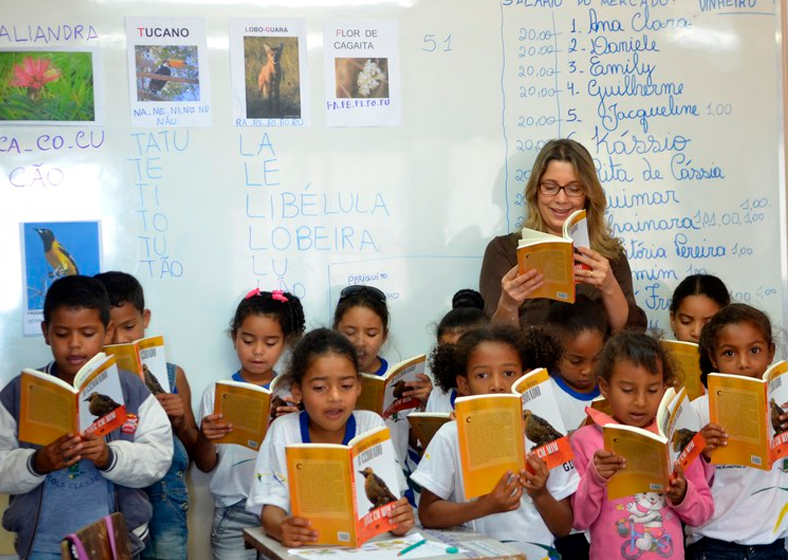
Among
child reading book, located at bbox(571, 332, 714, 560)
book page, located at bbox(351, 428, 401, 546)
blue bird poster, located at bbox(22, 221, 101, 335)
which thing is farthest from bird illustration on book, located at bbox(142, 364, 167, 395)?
child reading book, located at bbox(571, 332, 714, 560)

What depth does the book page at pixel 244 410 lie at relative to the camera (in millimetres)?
3025

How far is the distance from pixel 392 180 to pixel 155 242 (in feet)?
3.13

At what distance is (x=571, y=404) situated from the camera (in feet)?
10.8

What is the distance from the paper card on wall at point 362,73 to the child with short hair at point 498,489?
53.4 inches

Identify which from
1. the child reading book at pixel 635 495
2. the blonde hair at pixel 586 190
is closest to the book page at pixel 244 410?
the child reading book at pixel 635 495

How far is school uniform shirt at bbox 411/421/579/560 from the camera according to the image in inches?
105

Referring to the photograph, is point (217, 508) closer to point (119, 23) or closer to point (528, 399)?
point (528, 399)

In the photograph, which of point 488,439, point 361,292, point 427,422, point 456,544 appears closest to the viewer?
point 456,544

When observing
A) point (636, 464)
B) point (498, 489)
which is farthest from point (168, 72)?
point (636, 464)

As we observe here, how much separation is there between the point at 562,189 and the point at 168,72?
62.0 inches

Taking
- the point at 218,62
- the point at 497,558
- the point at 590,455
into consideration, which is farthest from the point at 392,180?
the point at 497,558

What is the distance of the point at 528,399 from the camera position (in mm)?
2588

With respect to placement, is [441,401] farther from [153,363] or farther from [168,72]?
[168,72]

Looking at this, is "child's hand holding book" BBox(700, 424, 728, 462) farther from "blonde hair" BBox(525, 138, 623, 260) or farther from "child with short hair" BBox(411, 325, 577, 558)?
"blonde hair" BBox(525, 138, 623, 260)
